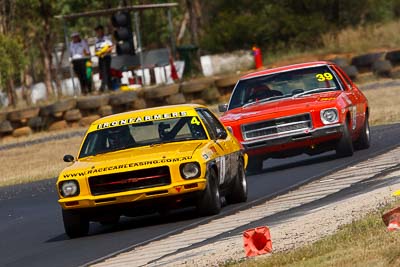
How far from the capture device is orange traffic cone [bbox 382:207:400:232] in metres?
8.74

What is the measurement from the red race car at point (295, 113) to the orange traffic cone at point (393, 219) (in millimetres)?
8736

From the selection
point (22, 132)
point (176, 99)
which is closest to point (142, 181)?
point (176, 99)

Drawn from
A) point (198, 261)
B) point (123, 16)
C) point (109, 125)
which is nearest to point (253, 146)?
point (109, 125)

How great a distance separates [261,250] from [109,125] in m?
5.24

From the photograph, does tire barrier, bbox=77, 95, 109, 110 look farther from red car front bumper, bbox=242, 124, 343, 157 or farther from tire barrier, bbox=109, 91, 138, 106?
red car front bumper, bbox=242, 124, 343, 157

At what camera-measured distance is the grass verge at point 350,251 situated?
775 centimetres

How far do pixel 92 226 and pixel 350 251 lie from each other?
6.50 meters

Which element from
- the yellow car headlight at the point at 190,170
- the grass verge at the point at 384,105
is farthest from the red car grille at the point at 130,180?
the grass verge at the point at 384,105

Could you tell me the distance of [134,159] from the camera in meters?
12.8

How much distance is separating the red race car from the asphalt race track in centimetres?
34

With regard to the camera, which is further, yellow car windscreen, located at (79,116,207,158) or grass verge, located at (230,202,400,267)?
yellow car windscreen, located at (79,116,207,158)

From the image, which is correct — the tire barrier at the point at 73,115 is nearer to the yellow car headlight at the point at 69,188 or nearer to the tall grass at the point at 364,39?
the tall grass at the point at 364,39

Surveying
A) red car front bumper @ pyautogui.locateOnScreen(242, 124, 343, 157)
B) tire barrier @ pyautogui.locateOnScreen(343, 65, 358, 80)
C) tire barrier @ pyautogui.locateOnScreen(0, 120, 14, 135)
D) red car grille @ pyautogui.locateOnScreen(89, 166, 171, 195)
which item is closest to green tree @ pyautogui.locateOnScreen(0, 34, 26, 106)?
tire barrier @ pyautogui.locateOnScreen(0, 120, 14, 135)

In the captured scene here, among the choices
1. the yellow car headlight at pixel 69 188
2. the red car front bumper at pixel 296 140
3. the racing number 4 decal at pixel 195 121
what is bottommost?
the red car front bumper at pixel 296 140
